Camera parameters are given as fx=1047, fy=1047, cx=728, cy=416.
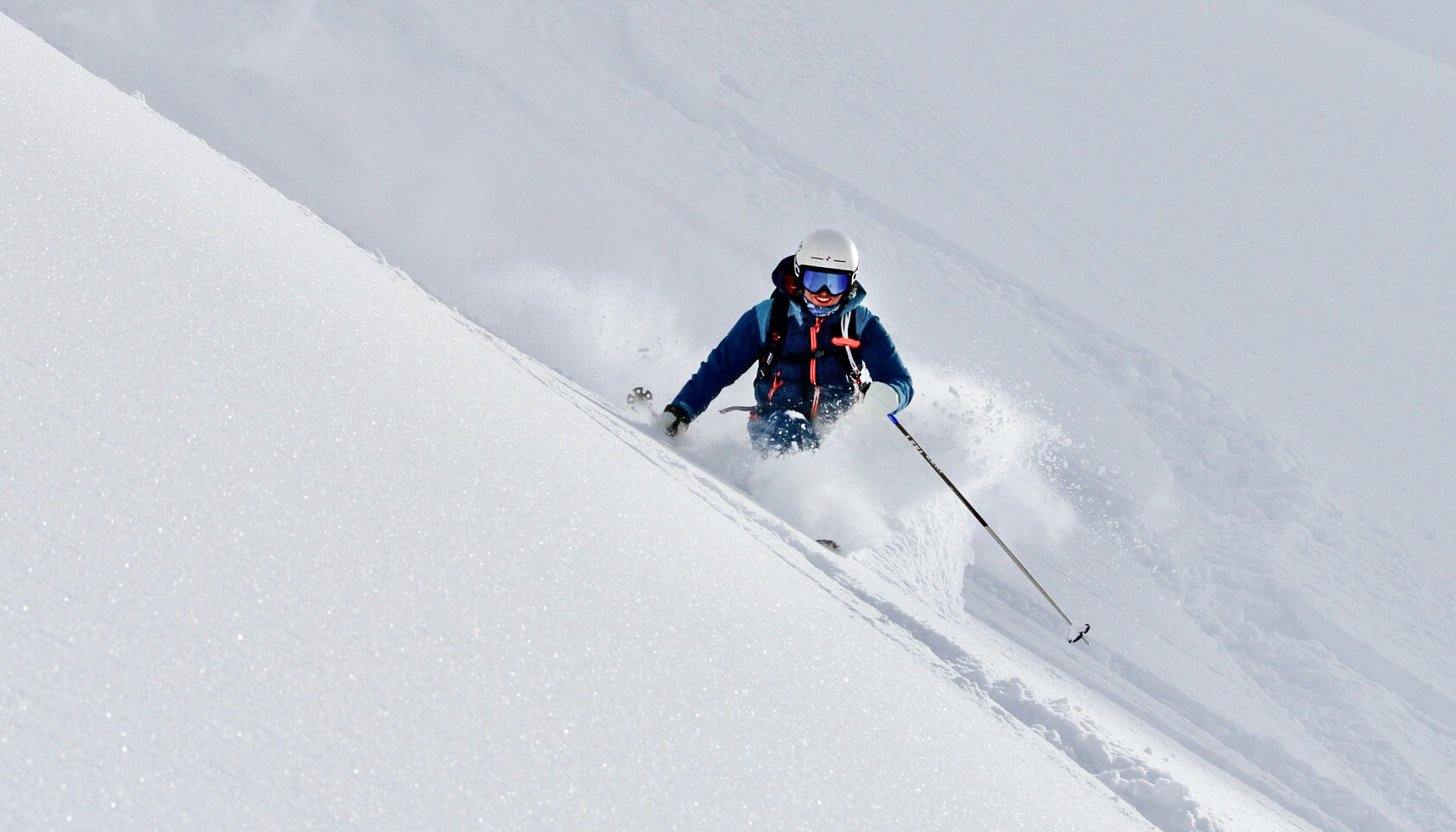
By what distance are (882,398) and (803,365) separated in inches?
19.8

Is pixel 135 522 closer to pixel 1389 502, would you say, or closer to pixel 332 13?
pixel 1389 502

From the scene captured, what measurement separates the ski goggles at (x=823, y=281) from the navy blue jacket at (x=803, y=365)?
0.22m

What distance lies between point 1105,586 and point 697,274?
4459 mm

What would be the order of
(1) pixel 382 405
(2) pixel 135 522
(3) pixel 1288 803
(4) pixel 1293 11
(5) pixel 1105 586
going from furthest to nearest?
(4) pixel 1293 11, (5) pixel 1105 586, (3) pixel 1288 803, (1) pixel 382 405, (2) pixel 135 522

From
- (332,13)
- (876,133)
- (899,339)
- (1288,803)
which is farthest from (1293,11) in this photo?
(1288,803)

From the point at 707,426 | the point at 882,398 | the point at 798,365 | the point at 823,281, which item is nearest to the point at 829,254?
the point at 823,281

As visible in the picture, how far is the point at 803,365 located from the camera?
570 centimetres

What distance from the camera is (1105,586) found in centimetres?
603

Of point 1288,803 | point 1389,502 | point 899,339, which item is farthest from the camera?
point 899,339

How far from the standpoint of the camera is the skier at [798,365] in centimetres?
546

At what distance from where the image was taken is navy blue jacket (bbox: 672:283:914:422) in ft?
18.5

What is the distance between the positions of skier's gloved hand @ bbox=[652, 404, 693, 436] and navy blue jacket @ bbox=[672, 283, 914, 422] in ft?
0.42

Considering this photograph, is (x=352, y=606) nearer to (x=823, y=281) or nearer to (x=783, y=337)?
(x=823, y=281)

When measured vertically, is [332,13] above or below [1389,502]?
below
